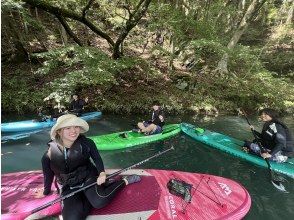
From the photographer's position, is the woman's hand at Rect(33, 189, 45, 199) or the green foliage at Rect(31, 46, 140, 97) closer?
the woman's hand at Rect(33, 189, 45, 199)

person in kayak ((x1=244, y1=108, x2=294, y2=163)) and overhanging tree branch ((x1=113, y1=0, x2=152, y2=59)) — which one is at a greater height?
overhanging tree branch ((x1=113, y1=0, x2=152, y2=59))

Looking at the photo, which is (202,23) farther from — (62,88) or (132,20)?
(62,88)

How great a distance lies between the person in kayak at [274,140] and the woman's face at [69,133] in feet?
17.3

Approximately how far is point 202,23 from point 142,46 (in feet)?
15.4

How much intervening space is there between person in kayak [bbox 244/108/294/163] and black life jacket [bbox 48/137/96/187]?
5113mm

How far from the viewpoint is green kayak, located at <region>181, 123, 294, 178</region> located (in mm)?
8252

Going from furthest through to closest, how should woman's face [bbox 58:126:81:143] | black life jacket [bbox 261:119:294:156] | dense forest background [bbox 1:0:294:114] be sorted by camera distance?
dense forest background [bbox 1:0:294:114]
black life jacket [bbox 261:119:294:156]
woman's face [bbox 58:126:81:143]

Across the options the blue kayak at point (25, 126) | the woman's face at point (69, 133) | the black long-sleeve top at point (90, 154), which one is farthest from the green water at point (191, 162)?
the woman's face at point (69, 133)

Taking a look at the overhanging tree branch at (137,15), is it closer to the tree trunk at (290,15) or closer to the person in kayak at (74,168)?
the person in kayak at (74,168)

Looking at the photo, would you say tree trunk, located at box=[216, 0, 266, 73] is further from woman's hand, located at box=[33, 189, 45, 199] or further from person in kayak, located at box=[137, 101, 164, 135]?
woman's hand, located at box=[33, 189, 45, 199]

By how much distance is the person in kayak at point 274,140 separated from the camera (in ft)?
26.0

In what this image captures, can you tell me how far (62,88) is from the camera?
12352mm

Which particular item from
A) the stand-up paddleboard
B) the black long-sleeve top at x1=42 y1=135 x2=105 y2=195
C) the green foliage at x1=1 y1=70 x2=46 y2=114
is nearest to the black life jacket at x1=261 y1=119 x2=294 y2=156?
the stand-up paddleboard

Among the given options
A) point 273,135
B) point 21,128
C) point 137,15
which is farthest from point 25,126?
point 273,135
